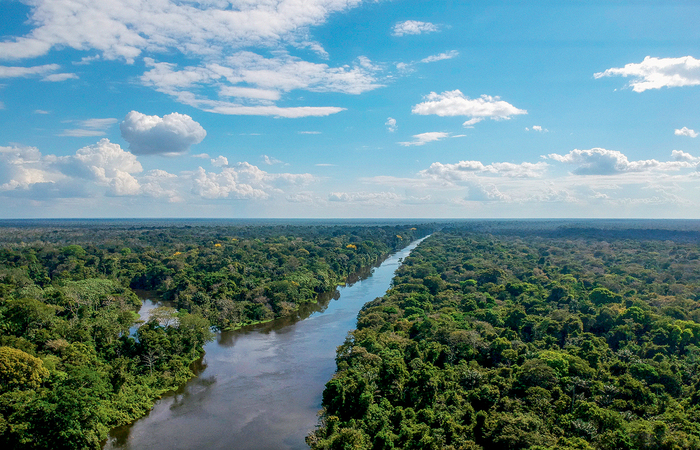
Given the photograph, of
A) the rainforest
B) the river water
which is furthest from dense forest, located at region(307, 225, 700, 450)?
the river water

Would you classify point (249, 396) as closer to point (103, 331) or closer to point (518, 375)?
point (103, 331)

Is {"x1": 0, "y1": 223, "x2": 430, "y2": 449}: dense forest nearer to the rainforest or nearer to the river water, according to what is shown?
the rainforest

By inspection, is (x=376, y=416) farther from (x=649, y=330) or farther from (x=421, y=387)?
(x=649, y=330)

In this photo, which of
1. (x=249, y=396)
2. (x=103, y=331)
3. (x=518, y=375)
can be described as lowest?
(x=249, y=396)

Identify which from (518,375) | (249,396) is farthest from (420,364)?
(249,396)

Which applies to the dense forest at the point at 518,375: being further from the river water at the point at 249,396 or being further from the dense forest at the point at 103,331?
the dense forest at the point at 103,331

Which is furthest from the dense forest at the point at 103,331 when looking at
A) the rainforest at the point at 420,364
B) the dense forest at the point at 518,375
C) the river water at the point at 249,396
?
the dense forest at the point at 518,375

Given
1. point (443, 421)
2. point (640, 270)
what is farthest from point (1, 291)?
point (640, 270)
